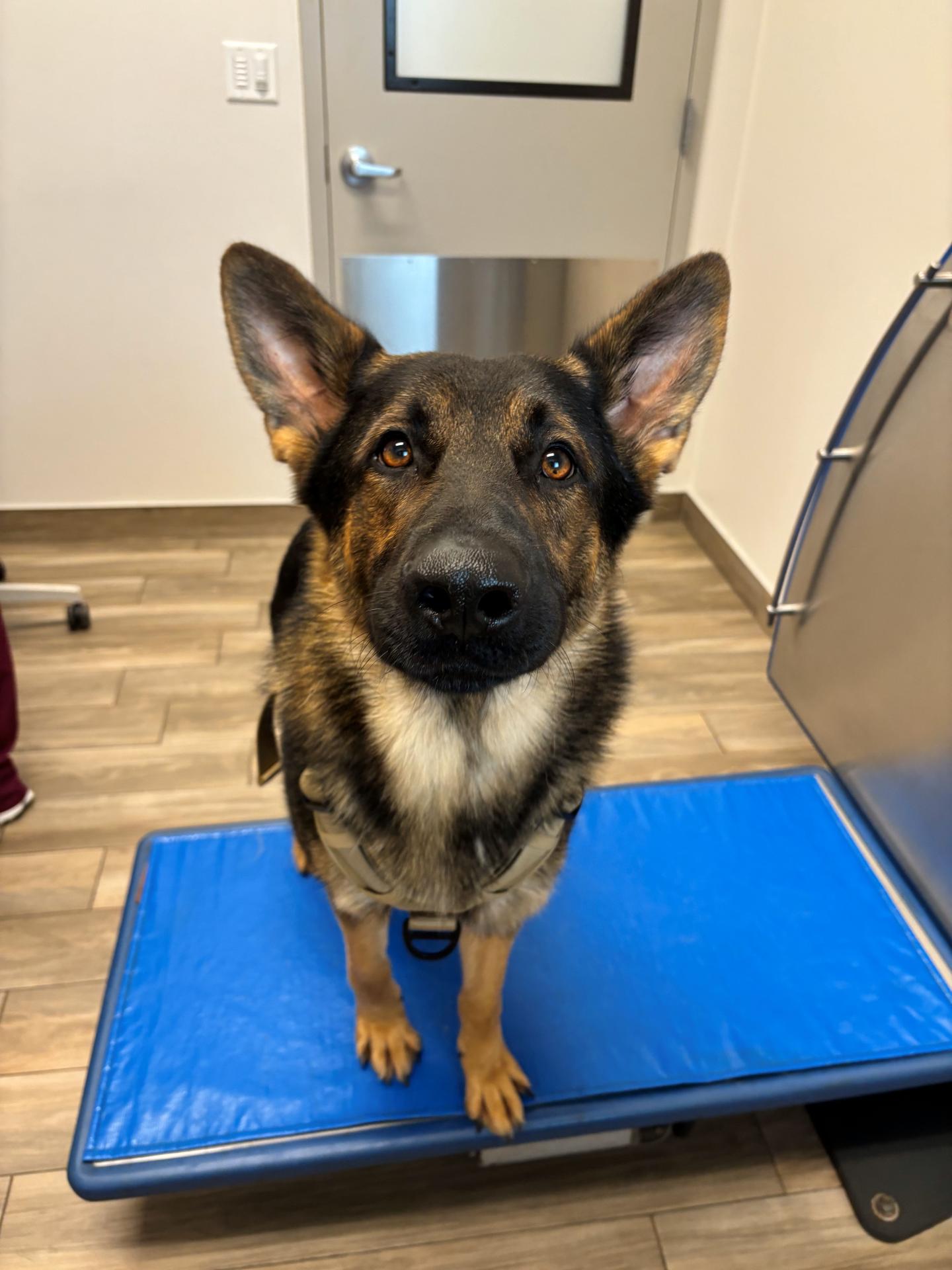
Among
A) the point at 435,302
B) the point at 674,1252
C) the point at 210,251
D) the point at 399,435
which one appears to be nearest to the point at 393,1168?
the point at 674,1252

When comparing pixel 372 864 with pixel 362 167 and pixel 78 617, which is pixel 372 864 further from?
pixel 362 167

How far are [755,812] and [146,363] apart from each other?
3.00 m

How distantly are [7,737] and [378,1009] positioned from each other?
1387 millimetres

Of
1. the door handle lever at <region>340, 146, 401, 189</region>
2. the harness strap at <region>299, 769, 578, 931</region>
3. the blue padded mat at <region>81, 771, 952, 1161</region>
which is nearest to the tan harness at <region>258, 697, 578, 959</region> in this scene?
the harness strap at <region>299, 769, 578, 931</region>

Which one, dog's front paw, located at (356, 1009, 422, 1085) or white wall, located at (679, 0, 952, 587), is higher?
white wall, located at (679, 0, 952, 587)

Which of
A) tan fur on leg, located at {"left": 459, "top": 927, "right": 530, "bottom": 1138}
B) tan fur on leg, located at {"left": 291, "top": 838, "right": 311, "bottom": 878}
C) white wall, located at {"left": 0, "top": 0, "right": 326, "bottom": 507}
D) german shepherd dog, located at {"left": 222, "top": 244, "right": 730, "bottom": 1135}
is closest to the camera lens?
german shepherd dog, located at {"left": 222, "top": 244, "right": 730, "bottom": 1135}

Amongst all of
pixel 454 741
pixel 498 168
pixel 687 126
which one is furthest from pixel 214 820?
pixel 687 126

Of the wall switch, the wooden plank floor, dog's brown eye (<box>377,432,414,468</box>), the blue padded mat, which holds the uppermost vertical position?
the wall switch

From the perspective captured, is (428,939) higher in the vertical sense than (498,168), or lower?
lower

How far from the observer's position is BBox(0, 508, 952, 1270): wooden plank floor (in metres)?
1.48

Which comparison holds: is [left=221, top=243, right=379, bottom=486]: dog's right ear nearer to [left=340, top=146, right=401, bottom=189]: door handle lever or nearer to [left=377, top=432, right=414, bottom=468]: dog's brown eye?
[left=377, top=432, right=414, bottom=468]: dog's brown eye

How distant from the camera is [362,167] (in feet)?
9.71

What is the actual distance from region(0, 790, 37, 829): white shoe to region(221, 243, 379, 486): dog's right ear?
60.1 inches

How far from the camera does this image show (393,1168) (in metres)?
1.57
